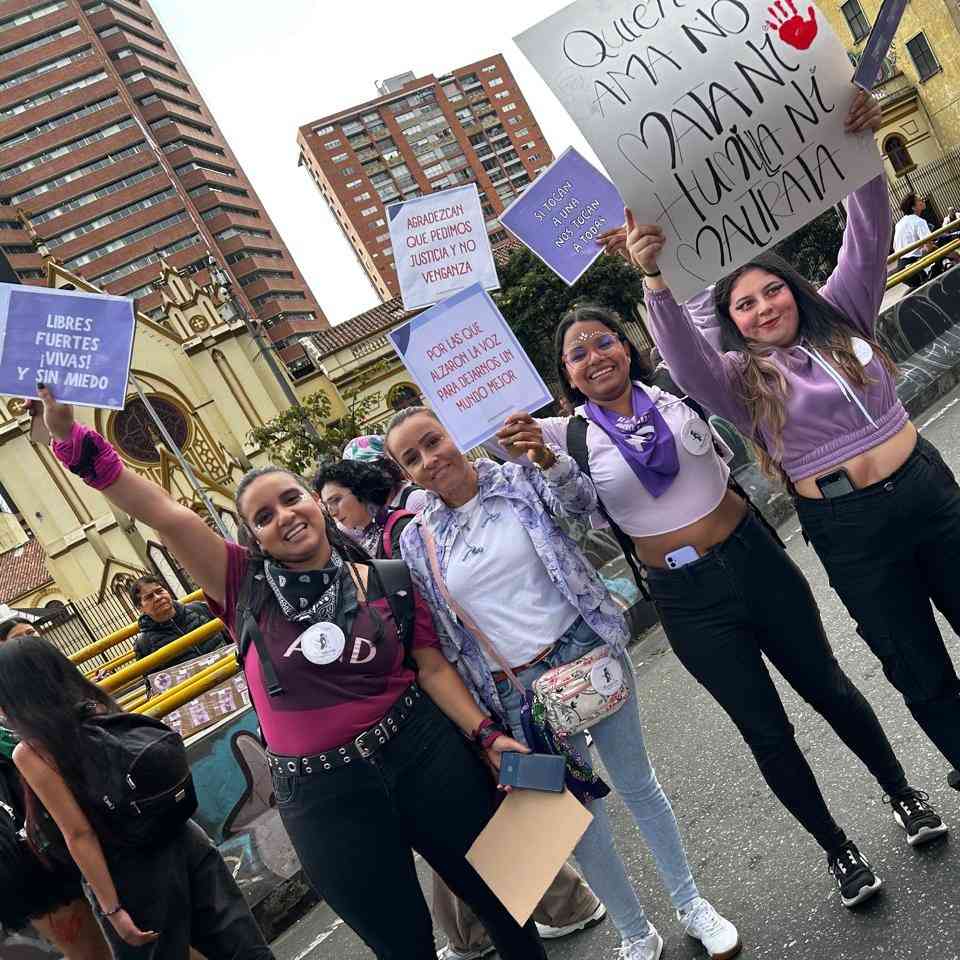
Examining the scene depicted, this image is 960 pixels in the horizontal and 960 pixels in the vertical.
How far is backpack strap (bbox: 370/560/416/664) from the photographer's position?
2627 mm

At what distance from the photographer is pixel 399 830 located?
2.52 meters

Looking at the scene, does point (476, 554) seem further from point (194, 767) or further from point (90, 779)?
point (194, 767)

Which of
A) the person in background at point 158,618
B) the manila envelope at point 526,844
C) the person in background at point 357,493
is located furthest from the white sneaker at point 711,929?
the person in background at point 158,618

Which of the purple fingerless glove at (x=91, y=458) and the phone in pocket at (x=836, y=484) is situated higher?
the purple fingerless glove at (x=91, y=458)

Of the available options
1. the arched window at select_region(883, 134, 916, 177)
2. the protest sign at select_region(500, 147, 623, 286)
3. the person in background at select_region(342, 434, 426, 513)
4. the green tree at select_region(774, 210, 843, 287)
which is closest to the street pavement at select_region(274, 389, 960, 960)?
the person in background at select_region(342, 434, 426, 513)

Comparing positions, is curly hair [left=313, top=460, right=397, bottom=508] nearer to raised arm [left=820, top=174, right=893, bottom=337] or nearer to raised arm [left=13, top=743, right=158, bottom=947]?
raised arm [left=13, top=743, right=158, bottom=947]

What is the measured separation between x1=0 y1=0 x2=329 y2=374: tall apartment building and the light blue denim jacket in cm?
7414

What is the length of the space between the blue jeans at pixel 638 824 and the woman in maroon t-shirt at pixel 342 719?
34 cm

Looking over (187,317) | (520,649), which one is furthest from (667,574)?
(187,317)

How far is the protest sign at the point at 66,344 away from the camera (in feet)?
9.96

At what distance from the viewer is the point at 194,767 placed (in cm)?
502

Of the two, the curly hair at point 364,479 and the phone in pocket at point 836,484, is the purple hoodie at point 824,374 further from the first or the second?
the curly hair at point 364,479

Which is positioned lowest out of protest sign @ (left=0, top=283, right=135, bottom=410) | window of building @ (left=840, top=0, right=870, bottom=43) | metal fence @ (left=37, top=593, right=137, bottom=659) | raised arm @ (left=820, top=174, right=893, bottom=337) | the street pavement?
the street pavement

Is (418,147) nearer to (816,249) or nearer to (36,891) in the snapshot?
(816,249)
